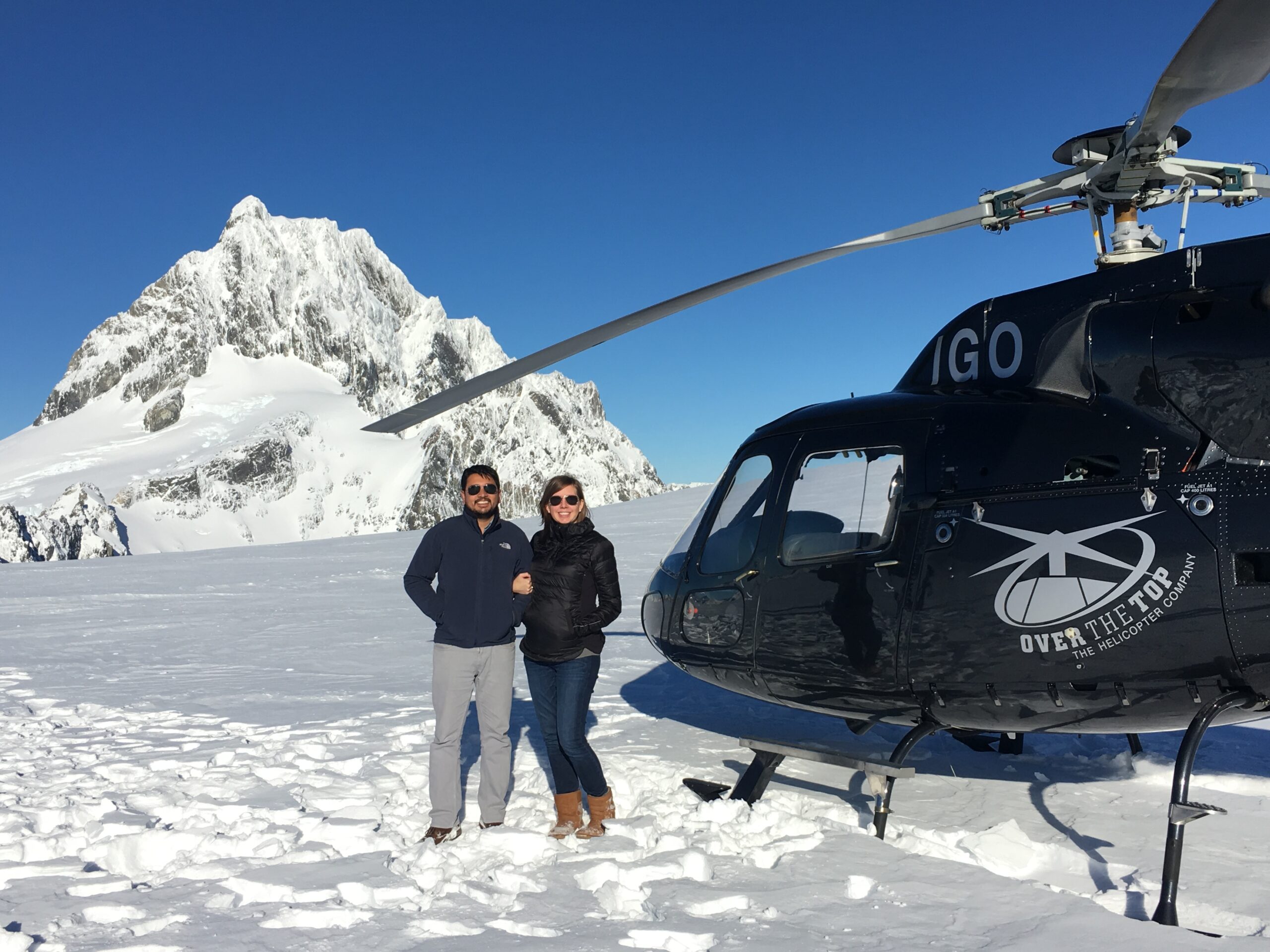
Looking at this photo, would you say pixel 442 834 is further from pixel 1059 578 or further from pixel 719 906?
pixel 1059 578

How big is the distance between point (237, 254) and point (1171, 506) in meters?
194

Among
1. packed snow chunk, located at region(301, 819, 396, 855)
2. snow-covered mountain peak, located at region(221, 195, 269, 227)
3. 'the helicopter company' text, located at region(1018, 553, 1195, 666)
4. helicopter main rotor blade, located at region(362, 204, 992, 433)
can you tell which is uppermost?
snow-covered mountain peak, located at region(221, 195, 269, 227)

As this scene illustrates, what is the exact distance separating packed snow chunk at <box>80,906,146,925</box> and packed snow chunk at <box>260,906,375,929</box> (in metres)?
0.50

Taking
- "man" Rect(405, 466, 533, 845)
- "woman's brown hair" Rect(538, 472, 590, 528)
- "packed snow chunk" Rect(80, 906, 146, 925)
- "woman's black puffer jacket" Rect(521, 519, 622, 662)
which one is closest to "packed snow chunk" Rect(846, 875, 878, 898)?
"woman's black puffer jacket" Rect(521, 519, 622, 662)

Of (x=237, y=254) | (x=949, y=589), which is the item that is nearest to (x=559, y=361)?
(x=949, y=589)

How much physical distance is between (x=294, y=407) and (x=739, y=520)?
16320 cm

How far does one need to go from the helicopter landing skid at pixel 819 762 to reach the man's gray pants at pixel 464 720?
3.76 feet

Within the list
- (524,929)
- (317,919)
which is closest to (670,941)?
(524,929)

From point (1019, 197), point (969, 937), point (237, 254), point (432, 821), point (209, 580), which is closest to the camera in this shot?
point (969, 937)

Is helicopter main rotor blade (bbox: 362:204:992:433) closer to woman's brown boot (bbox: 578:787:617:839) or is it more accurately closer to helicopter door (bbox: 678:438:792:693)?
helicopter door (bbox: 678:438:792:693)

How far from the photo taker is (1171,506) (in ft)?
11.6

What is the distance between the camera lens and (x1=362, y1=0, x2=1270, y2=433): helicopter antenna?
297 centimetres

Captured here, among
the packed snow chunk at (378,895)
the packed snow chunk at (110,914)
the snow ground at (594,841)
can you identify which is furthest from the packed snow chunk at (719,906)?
the packed snow chunk at (110,914)

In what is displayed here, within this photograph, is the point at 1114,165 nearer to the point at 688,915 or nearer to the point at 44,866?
the point at 688,915
